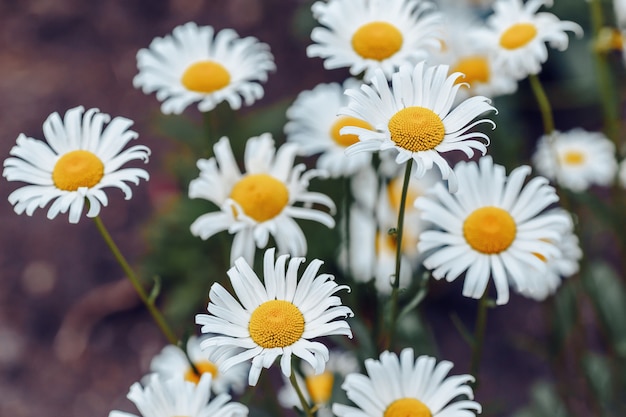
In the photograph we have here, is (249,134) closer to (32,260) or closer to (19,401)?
(32,260)

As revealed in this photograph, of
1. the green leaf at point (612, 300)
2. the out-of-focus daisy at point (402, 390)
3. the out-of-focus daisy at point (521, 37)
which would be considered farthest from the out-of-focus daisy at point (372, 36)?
the green leaf at point (612, 300)

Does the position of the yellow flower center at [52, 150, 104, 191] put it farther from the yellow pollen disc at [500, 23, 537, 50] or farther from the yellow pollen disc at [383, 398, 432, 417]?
the yellow pollen disc at [500, 23, 537, 50]

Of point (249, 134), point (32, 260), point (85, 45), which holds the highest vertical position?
point (85, 45)

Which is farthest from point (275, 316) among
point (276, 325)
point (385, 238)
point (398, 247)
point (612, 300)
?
point (612, 300)

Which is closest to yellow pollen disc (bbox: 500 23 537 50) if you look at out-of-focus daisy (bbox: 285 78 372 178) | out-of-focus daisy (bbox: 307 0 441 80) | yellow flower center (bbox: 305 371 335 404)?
out-of-focus daisy (bbox: 307 0 441 80)

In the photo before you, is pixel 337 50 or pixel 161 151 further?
pixel 161 151

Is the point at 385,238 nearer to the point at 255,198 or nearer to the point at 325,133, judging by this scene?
the point at 325,133

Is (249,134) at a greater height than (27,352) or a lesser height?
greater

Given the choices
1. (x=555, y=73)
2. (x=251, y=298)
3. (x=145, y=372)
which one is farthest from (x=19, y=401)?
(x=555, y=73)
